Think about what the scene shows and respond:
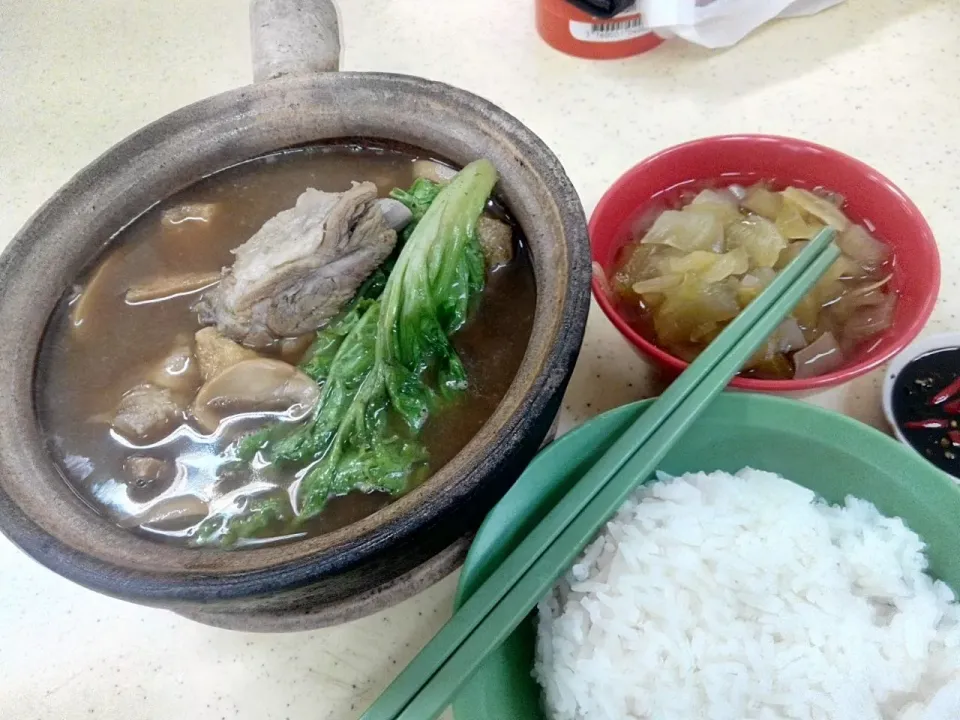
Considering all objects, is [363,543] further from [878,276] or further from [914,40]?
[914,40]

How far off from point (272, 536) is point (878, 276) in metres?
1.21

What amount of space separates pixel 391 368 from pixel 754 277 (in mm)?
688

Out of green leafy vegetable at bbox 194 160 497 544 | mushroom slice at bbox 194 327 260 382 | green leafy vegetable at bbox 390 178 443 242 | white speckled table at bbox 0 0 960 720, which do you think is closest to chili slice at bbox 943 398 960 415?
white speckled table at bbox 0 0 960 720

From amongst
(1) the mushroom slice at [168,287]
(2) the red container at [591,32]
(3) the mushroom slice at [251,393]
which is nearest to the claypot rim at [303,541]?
(1) the mushroom slice at [168,287]

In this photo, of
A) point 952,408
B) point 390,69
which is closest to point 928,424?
point 952,408

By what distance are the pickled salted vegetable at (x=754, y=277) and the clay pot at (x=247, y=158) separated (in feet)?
→ 0.95

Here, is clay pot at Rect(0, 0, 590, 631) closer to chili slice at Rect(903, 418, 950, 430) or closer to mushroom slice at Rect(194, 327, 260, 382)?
mushroom slice at Rect(194, 327, 260, 382)

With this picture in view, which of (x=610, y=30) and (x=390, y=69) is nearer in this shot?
(x=610, y=30)

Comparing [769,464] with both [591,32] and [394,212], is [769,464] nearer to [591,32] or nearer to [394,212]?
[394,212]

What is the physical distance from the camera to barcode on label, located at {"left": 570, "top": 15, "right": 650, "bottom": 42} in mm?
1958

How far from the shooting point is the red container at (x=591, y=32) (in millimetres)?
1955

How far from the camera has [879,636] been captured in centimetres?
99

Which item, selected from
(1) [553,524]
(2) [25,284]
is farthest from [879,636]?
(2) [25,284]

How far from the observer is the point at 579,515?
0.98 meters
